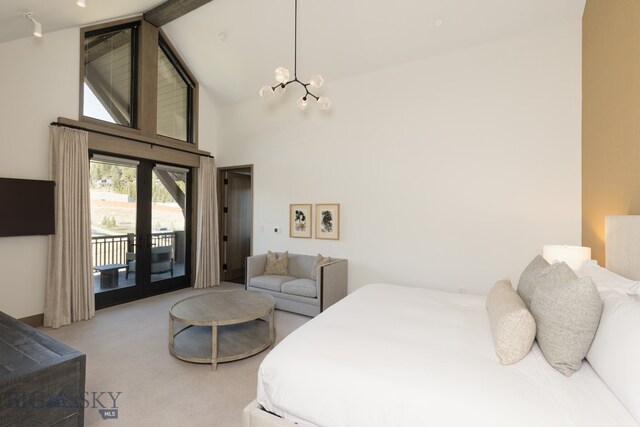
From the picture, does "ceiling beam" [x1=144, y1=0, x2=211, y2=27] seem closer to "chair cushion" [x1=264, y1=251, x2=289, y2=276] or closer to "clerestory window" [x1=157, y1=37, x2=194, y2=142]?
"clerestory window" [x1=157, y1=37, x2=194, y2=142]

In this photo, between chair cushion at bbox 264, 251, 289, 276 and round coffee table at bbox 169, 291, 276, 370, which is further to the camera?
chair cushion at bbox 264, 251, 289, 276

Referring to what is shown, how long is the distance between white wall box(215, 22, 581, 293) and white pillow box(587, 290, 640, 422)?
7.76 feet

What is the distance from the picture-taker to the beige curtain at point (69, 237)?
12.6 ft

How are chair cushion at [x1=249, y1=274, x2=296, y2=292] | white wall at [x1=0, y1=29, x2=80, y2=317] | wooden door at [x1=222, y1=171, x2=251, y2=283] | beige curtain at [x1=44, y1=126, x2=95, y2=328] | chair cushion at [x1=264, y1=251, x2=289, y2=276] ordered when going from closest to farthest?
white wall at [x1=0, y1=29, x2=80, y2=317]
beige curtain at [x1=44, y1=126, x2=95, y2=328]
chair cushion at [x1=249, y1=274, x2=296, y2=292]
chair cushion at [x1=264, y1=251, x2=289, y2=276]
wooden door at [x1=222, y1=171, x2=251, y2=283]

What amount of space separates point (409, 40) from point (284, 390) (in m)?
4.32

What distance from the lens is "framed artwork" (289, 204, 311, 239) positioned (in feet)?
16.8

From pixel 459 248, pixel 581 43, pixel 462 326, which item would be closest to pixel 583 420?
pixel 462 326

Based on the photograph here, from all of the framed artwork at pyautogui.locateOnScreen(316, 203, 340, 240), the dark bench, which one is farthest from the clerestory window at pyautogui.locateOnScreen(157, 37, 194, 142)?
the dark bench

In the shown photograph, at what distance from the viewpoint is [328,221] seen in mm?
4898

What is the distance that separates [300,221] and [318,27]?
302 cm

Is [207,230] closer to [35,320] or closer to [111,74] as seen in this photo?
[35,320]

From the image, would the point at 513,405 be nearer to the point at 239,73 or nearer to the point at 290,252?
the point at 290,252

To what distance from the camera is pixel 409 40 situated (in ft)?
13.0

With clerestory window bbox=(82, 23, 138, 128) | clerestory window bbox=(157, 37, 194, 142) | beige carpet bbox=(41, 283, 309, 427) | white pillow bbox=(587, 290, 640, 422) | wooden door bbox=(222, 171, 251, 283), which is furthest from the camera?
wooden door bbox=(222, 171, 251, 283)
